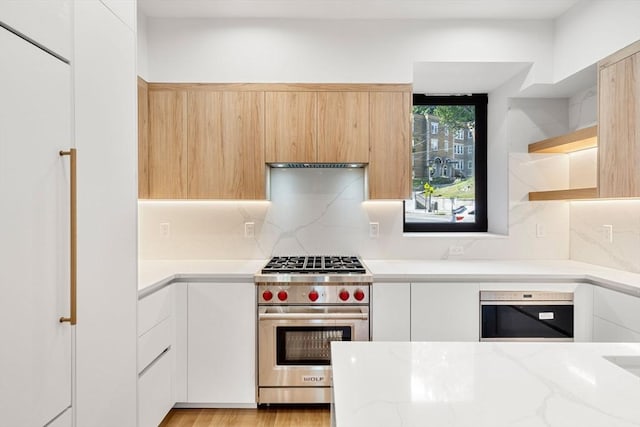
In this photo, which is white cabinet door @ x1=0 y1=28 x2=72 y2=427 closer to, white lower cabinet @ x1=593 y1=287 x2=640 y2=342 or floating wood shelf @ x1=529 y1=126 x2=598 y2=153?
white lower cabinet @ x1=593 y1=287 x2=640 y2=342

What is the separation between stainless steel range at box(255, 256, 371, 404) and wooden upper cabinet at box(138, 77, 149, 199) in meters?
1.01

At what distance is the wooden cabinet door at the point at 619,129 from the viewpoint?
201 centimetres

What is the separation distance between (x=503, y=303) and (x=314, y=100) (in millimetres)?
1785

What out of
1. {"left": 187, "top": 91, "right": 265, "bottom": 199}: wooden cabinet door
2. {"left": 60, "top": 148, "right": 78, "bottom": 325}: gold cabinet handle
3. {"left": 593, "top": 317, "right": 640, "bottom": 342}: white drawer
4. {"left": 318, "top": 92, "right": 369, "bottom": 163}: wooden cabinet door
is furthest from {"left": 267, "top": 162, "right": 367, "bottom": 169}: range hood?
{"left": 593, "top": 317, "right": 640, "bottom": 342}: white drawer

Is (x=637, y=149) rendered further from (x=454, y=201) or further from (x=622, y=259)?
(x=454, y=201)

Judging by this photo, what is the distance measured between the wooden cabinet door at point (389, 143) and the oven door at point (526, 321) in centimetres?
94

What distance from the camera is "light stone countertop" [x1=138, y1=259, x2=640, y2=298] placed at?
2.26 metres

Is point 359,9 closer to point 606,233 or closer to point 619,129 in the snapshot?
point 619,129

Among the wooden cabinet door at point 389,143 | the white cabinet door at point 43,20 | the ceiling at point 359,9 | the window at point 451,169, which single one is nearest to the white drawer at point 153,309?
the white cabinet door at point 43,20

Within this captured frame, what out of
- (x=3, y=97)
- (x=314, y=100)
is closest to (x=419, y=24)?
(x=314, y=100)

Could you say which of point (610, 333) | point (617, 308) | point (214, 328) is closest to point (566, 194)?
point (617, 308)

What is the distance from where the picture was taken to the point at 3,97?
1.05 m

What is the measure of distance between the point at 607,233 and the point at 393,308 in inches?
59.9

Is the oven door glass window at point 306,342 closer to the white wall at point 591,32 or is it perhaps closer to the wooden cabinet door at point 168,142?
the wooden cabinet door at point 168,142
